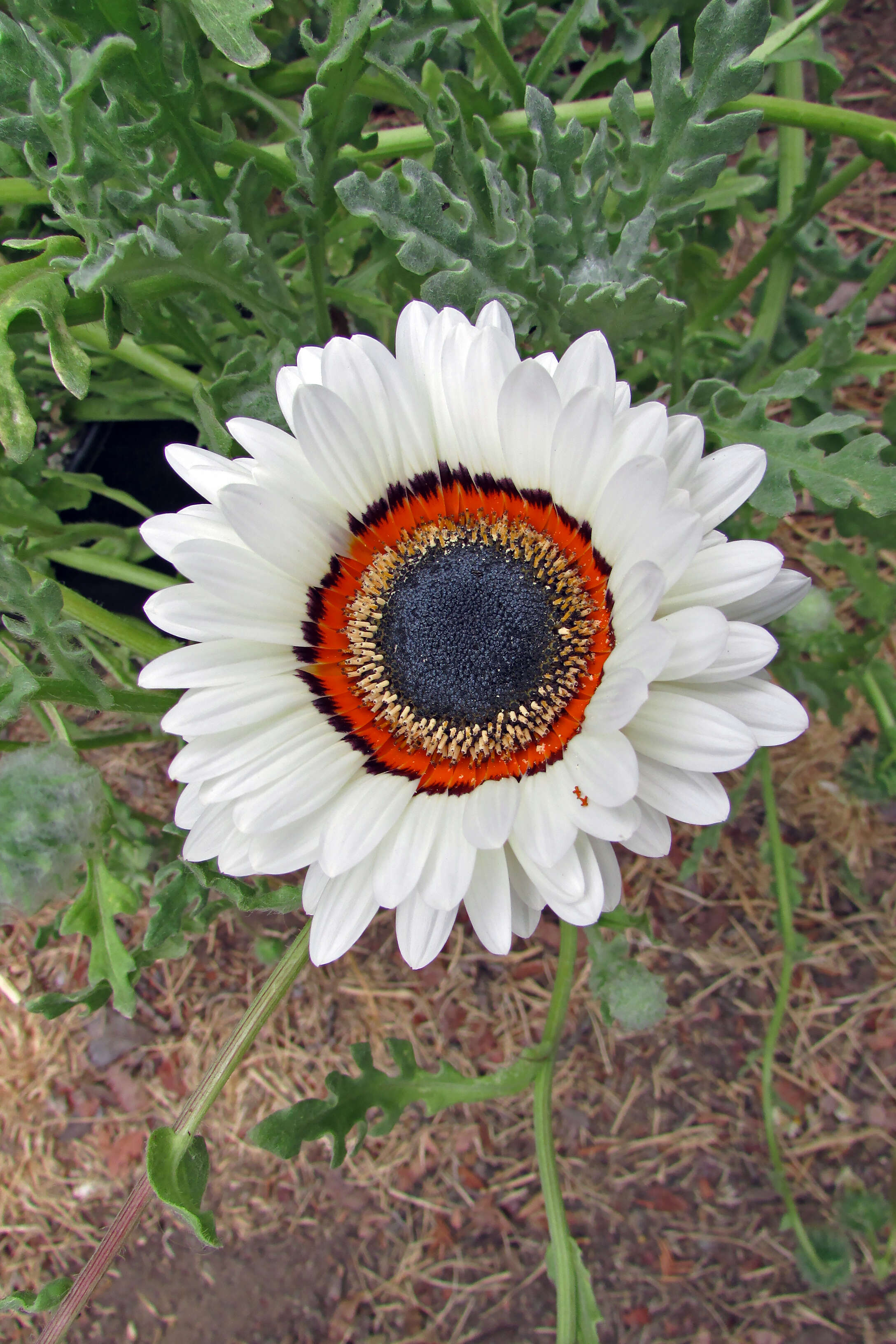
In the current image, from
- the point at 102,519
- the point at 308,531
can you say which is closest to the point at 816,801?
the point at 308,531

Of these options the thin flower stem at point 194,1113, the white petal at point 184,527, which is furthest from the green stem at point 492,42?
the thin flower stem at point 194,1113

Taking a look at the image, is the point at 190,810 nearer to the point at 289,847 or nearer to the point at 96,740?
the point at 289,847

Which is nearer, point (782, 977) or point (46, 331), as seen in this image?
point (46, 331)

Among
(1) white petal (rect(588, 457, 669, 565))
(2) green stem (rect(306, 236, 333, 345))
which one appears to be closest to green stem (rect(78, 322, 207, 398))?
(2) green stem (rect(306, 236, 333, 345))

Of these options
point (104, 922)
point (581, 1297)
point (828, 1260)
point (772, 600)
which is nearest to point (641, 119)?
point (772, 600)

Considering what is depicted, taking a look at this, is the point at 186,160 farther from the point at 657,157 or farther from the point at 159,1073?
the point at 159,1073

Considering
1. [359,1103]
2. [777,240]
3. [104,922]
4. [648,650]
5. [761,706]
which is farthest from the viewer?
[777,240]

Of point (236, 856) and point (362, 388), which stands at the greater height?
point (362, 388)

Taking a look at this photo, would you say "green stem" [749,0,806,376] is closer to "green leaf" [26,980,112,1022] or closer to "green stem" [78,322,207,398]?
"green stem" [78,322,207,398]
